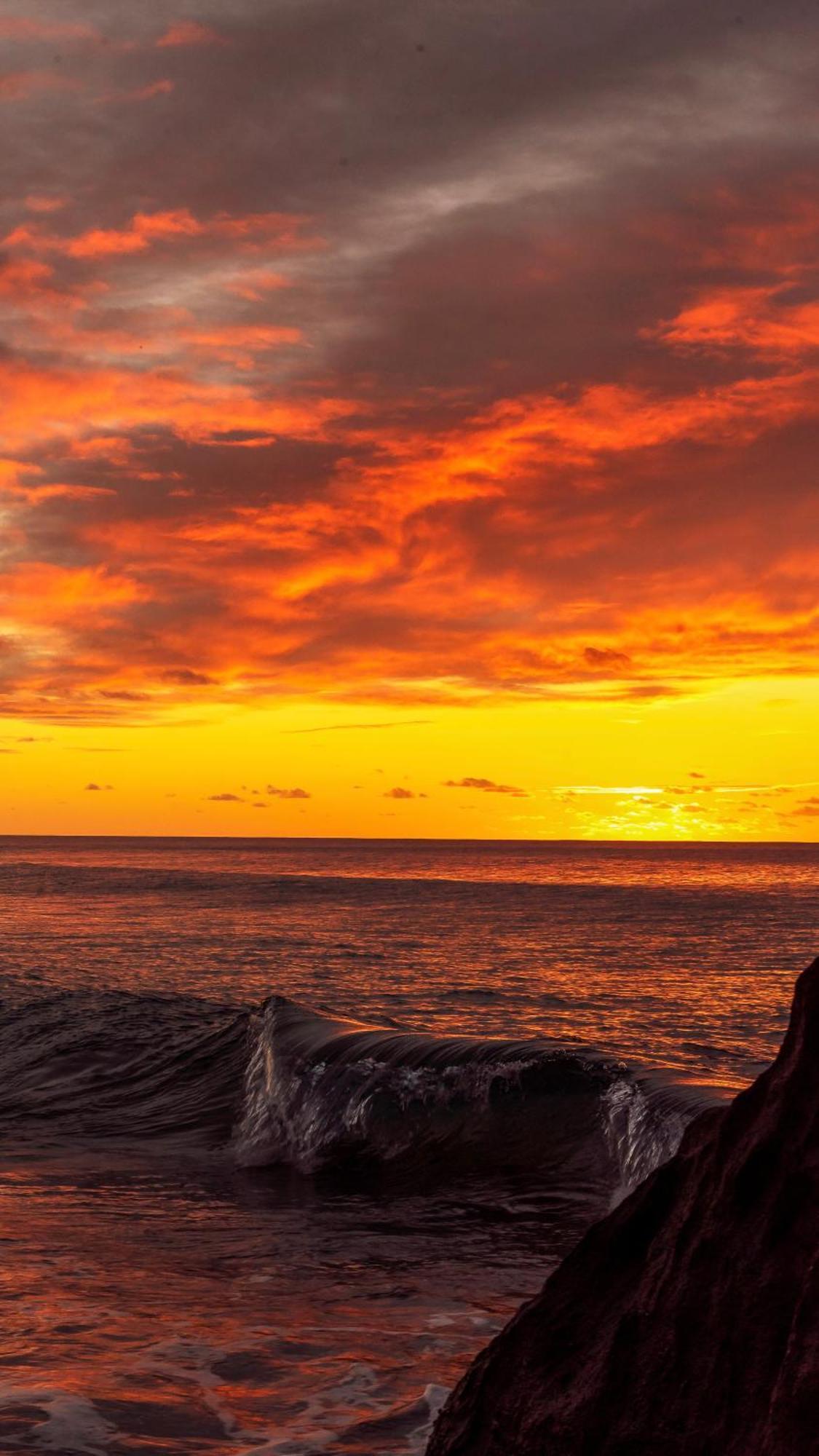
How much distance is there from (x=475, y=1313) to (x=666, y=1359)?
12.7 ft

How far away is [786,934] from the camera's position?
135 ft

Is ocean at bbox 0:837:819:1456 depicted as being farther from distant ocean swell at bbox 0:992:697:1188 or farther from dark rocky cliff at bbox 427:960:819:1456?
dark rocky cliff at bbox 427:960:819:1456

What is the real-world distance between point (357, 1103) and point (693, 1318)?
9609 millimetres

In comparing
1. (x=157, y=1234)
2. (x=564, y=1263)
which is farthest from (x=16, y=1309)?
(x=564, y=1263)

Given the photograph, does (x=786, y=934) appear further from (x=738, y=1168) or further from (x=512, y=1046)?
(x=738, y=1168)

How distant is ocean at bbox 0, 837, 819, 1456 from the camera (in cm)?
543

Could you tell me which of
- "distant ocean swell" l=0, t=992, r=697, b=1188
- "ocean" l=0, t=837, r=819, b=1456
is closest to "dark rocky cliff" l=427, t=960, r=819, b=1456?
"ocean" l=0, t=837, r=819, b=1456

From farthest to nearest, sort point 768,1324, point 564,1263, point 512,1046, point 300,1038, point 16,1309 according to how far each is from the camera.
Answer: point 300,1038 < point 512,1046 < point 16,1309 < point 564,1263 < point 768,1324

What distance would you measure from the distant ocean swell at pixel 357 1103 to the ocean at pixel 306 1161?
0.12ft

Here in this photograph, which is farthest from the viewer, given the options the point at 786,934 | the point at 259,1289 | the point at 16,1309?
the point at 786,934

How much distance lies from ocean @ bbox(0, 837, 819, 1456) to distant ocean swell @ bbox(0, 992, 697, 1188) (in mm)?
36

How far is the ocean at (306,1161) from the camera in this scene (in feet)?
17.8

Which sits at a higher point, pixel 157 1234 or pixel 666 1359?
pixel 666 1359

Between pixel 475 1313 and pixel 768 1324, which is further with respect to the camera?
pixel 475 1313
